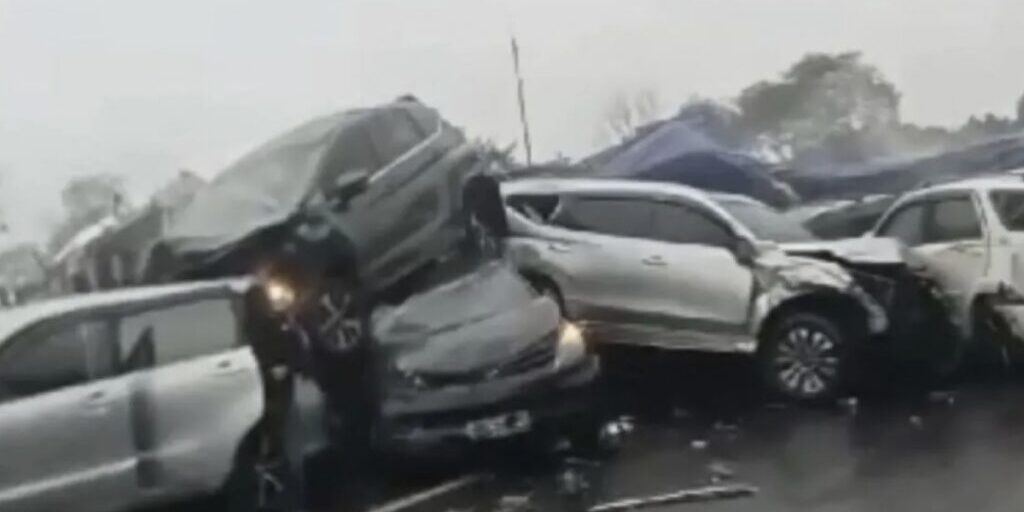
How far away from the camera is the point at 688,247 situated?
242 cm

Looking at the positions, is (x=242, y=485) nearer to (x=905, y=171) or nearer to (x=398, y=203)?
(x=398, y=203)

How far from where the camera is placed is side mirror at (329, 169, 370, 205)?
2250 mm

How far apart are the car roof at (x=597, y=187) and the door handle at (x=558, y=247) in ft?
0.24

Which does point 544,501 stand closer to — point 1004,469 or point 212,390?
→ point 212,390

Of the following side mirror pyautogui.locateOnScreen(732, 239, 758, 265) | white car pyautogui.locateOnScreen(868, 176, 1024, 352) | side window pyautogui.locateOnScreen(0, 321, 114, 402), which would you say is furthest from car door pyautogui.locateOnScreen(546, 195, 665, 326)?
side window pyautogui.locateOnScreen(0, 321, 114, 402)

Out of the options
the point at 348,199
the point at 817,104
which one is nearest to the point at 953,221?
the point at 817,104

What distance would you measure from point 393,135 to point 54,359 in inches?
20.6

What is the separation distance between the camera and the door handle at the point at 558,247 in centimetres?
238

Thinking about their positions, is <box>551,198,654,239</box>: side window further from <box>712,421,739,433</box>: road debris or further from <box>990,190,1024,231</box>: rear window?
<box>990,190,1024,231</box>: rear window

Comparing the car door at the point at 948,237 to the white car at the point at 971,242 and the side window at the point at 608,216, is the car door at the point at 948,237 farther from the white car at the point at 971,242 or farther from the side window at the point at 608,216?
the side window at the point at 608,216

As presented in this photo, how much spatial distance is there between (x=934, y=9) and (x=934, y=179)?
10.1 inches

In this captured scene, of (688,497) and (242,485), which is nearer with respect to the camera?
(242,485)

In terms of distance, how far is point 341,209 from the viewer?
2252 mm

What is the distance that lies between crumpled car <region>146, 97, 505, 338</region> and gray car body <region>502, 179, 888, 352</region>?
100 millimetres
